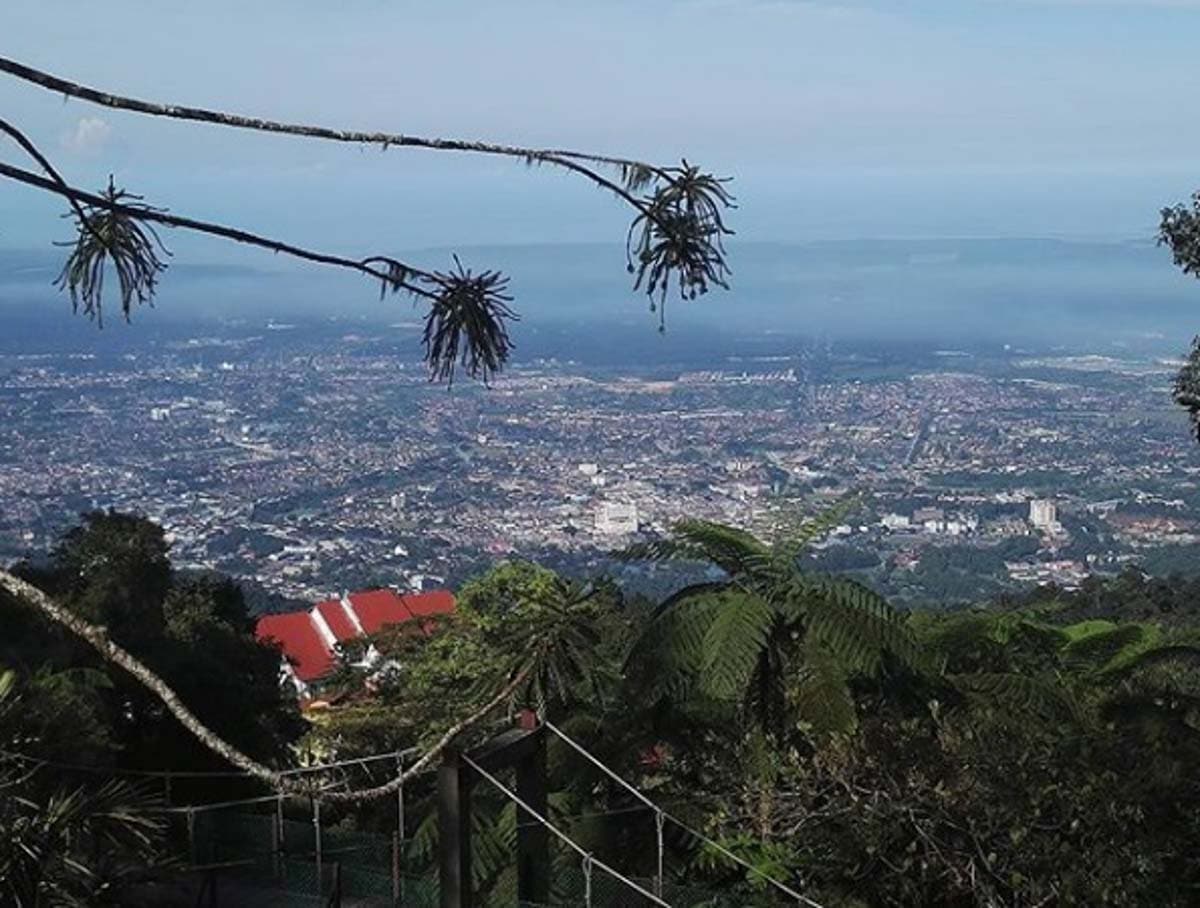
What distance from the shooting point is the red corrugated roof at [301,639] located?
17312 mm

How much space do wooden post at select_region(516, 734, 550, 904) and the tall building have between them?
2755 centimetres

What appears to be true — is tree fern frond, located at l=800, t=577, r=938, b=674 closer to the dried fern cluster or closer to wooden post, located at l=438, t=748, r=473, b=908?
wooden post, located at l=438, t=748, r=473, b=908

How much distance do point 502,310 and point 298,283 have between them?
43202mm

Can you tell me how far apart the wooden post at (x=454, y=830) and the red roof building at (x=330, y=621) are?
46.0 feet

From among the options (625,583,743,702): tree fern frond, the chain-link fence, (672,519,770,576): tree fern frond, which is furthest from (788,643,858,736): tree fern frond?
the chain-link fence

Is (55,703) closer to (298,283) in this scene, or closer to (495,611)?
(495,611)

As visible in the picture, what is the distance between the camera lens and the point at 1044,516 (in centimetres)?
3130

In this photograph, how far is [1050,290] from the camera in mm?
65250

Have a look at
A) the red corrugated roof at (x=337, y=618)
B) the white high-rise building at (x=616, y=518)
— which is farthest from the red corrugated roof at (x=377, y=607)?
the white high-rise building at (x=616, y=518)

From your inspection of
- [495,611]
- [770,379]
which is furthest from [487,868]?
[770,379]

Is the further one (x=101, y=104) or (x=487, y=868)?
(x=487, y=868)

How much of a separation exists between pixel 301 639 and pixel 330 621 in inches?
14.4

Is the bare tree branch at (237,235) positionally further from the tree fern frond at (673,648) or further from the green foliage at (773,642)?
the tree fern frond at (673,648)

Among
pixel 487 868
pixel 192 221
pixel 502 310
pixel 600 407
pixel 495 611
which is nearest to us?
pixel 192 221
